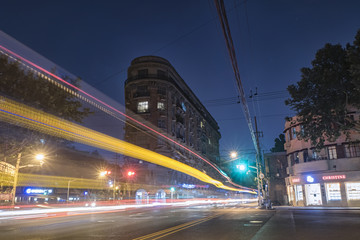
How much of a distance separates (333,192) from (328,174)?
2.28 m

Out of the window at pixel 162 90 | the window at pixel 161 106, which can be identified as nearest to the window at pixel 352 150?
the window at pixel 161 106

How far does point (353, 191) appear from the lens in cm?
3259

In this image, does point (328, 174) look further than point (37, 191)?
No

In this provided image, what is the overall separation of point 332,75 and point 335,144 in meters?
15.3

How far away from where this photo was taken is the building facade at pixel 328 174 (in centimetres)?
3259

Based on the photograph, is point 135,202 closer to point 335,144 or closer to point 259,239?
point 335,144

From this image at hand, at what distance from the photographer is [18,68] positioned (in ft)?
77.9

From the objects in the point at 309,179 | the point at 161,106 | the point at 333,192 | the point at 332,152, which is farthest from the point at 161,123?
the point at 333,192

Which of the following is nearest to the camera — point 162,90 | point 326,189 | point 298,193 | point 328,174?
point 328,174

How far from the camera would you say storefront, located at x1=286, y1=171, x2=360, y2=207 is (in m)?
32.5

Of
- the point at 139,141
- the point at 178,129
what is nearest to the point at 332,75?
the point at 139,141

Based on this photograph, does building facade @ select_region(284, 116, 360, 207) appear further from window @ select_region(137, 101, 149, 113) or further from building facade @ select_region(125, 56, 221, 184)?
window @ select_region(137, 101, 149, 113)

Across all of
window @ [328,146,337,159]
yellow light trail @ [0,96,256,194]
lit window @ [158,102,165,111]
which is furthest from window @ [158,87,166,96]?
window @ [328,146,337,159]

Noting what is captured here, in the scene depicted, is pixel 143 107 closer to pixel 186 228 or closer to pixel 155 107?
pixel 155 107
